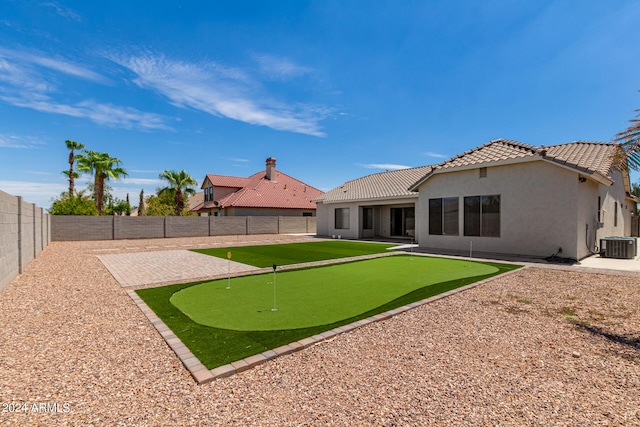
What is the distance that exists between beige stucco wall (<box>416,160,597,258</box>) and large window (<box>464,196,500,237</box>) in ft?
0.59

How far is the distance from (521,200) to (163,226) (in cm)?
2484

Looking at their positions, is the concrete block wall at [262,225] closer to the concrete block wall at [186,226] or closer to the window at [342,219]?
the concrete block wall at [186,226]

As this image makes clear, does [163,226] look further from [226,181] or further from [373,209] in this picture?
[373,209]

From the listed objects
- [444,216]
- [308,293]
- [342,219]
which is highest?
[444,216]

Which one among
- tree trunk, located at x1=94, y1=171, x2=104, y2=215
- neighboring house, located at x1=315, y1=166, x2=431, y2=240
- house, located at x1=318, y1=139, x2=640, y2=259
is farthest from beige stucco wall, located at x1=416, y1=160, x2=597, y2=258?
tree trunk, located at x1=94, y1=171, x2=104, y2=215

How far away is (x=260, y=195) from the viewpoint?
32.8m

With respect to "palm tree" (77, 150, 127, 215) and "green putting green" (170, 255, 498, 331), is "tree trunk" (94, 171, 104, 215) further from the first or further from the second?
"green putting green" (170, 255, 498, 331)

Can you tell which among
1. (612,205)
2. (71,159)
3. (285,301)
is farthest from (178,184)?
(612,205)

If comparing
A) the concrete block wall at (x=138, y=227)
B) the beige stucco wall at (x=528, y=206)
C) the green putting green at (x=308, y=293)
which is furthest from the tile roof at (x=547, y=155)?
the concrete block wall at (x=138, y=227)

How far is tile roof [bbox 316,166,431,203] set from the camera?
20.0 metres

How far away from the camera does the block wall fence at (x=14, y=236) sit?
742cm

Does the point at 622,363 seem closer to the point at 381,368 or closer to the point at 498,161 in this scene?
the point at 381,368

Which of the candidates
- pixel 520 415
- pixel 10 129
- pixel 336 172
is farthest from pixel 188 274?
pixel 336 172

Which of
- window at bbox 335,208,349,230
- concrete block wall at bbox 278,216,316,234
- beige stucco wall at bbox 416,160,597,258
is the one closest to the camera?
beige stucco wall at bbox 416,160,597,258
